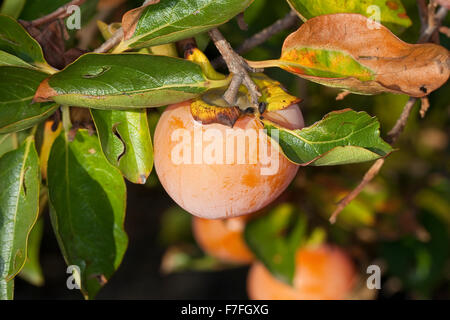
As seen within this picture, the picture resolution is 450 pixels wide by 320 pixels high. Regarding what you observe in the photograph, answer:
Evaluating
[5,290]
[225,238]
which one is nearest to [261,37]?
[5,290]

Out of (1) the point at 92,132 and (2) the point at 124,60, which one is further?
(1) the point at 92,132

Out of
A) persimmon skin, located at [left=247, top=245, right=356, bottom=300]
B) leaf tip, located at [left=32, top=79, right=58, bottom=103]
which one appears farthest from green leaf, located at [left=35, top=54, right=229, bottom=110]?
persimmon skin, located at [left=247, top=245, right=356, bottom=300]

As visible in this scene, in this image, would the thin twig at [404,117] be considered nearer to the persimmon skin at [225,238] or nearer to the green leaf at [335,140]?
the green leaf at [335,140]

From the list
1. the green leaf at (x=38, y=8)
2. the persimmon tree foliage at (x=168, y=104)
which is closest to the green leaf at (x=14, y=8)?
the green leaf at (x=38, y=8)

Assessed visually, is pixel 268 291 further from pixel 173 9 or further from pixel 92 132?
pixel 173 9

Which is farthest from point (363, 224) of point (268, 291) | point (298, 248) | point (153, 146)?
point (153, 146)
